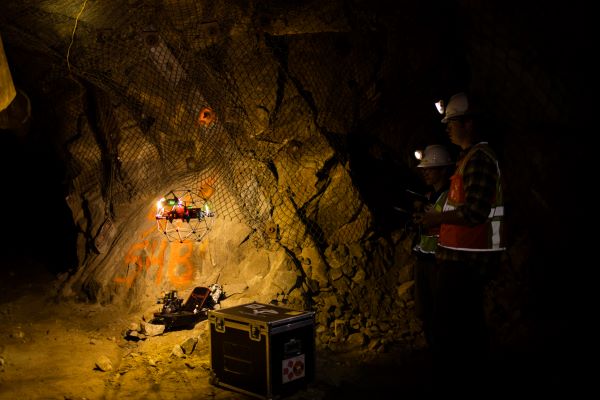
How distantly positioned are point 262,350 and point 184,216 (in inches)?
120

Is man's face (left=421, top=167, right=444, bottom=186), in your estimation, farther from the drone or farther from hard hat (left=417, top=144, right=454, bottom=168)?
the drone

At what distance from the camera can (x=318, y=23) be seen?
650 centimetres

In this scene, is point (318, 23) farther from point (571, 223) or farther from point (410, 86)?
point (571, 223)

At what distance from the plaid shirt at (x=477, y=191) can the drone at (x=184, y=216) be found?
4133 millimetres

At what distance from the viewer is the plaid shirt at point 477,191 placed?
10.5 feet

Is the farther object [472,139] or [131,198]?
[131,198]

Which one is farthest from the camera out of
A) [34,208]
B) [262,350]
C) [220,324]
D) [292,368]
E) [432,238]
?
[34,208]

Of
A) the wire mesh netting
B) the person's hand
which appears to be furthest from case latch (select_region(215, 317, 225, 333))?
the wire mesh netting

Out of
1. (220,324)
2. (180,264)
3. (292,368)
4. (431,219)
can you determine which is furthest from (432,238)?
(180,264)

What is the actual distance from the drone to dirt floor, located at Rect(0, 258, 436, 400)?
135cm

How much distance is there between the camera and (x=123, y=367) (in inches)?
195

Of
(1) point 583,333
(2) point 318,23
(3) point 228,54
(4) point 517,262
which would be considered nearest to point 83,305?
(3) point 228,54

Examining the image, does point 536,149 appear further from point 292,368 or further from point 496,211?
point 292,368

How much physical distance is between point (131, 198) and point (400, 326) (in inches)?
185
